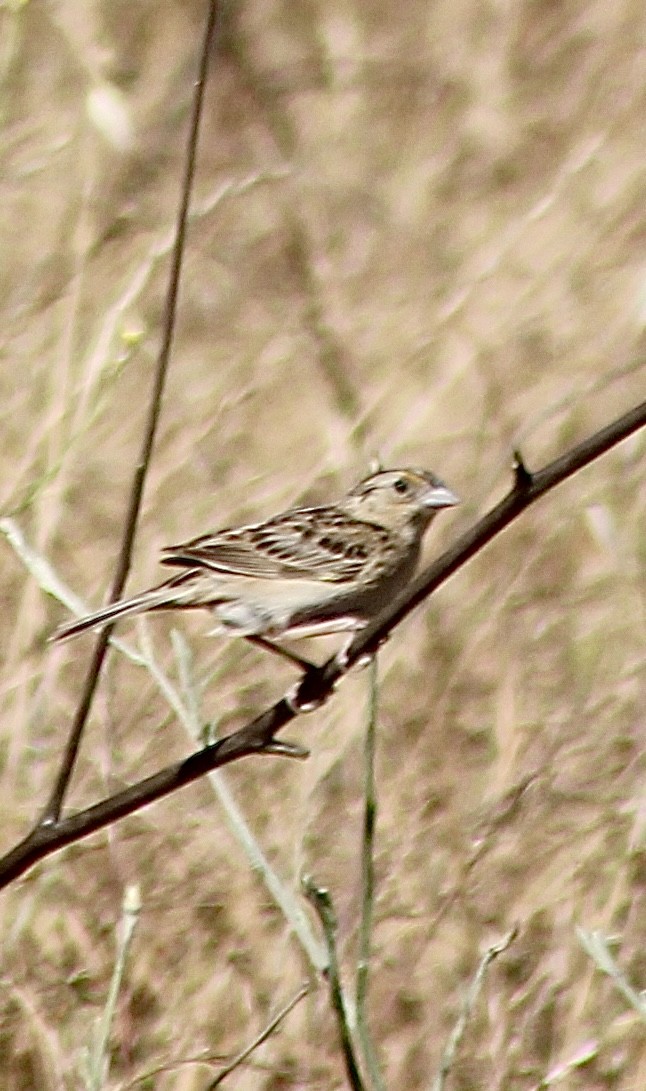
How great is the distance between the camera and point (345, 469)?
4363 mm

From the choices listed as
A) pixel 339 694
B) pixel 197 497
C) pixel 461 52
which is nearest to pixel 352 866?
pixel 339 694

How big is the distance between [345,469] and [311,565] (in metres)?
1.49

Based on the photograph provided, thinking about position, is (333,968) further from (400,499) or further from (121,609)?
(400,499)

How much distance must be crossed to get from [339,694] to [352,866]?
35 cm

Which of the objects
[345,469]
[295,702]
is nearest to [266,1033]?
[295,702]

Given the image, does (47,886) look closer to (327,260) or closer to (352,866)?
(352,866)

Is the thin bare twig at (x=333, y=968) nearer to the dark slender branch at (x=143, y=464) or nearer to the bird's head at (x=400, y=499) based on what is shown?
the dark slender branch at (x=143, y=464)

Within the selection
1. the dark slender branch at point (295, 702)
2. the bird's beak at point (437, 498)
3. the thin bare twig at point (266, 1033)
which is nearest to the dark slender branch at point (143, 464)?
the dark slender branch at point (295, 702)

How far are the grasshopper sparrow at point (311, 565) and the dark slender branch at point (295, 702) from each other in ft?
1.83

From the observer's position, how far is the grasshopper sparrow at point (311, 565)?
106 inches

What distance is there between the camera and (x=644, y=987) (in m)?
3.92

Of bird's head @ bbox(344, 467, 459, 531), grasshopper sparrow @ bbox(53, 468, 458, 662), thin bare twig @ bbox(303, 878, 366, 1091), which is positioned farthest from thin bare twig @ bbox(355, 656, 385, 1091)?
bird's head @ bbox(344, 467, 459, 531)

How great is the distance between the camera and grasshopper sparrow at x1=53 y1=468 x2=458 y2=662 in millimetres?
Answer: 2701

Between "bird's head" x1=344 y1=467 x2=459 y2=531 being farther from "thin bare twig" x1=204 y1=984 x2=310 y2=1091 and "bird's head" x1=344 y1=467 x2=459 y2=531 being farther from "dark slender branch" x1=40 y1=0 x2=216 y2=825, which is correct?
"dark slender branch" x1=40 y1=0 x2=216 y2=825
